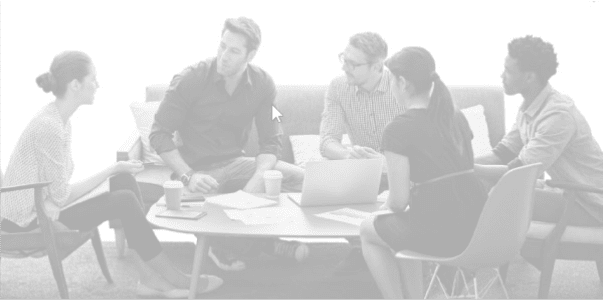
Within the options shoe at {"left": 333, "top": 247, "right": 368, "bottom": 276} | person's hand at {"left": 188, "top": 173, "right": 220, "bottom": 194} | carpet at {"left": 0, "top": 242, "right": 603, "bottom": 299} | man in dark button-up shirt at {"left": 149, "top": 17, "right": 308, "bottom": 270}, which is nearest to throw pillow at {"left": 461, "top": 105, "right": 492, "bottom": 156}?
carpet at {"left": 0, "top": 242, "right": 603, "bottom": 299}

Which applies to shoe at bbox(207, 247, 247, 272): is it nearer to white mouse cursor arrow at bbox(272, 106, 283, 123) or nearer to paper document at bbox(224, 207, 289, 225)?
white mouse cursor arrow at bbox(272, 106, 283, 123)

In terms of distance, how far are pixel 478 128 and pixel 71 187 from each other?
233 cm

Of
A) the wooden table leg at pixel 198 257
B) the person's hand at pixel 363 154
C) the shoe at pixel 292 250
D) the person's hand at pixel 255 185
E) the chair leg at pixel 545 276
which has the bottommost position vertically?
the shoe at pixel 292 250

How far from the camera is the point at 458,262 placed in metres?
3.25

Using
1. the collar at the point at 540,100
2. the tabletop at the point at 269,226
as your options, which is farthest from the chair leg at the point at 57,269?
the collar at the point at 540,100

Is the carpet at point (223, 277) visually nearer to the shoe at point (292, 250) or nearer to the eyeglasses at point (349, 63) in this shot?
the shoe at point (292, 250)

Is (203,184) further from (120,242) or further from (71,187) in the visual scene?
(120,242)

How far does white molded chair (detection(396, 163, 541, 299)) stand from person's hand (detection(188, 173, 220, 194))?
1184 millimetres

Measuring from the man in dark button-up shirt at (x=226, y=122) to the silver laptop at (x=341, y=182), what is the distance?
0.80 metres

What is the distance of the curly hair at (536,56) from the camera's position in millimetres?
4027

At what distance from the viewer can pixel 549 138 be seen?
3.91m

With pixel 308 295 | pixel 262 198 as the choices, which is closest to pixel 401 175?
pixel 262 198

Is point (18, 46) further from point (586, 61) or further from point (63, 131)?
point (586, 61)

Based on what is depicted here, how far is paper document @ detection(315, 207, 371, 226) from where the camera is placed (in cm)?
358
